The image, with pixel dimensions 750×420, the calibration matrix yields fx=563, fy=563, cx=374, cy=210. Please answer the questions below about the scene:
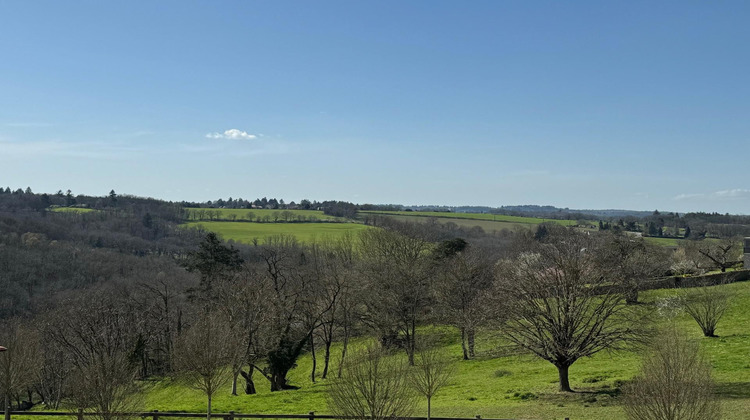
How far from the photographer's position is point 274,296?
41.3 m

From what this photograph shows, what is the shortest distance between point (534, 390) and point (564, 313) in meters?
5.03

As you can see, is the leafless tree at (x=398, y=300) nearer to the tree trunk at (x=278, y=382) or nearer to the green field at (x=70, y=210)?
the tree trunk at (x=278, y=382)

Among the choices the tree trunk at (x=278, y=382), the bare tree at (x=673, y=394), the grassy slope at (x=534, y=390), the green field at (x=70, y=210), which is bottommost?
the tree trunk at (x=278, y=382)

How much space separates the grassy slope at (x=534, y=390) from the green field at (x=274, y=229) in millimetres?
92577

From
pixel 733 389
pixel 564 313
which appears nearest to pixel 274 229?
pixel 564 313

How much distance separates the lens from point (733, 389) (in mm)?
24531

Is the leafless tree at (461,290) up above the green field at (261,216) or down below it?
below

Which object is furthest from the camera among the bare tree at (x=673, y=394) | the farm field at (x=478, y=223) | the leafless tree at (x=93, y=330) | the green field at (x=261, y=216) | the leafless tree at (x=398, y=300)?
the green field at (x=261, y=216)

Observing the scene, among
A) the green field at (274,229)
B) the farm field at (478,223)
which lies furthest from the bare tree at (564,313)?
the farm field at (478,223)

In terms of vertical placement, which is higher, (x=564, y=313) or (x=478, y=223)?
(x=478, y=223)

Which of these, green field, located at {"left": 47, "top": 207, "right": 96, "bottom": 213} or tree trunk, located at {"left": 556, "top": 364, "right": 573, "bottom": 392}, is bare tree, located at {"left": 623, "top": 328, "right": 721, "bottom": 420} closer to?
tree trunk, located at {"left": 556, "top": 364, "right": 573, "bottom": 392}

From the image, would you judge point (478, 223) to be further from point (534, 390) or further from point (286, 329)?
point (534, 390)

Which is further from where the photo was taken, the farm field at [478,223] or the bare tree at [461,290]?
the farm field at [478,223]

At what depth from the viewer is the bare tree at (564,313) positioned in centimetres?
2572
